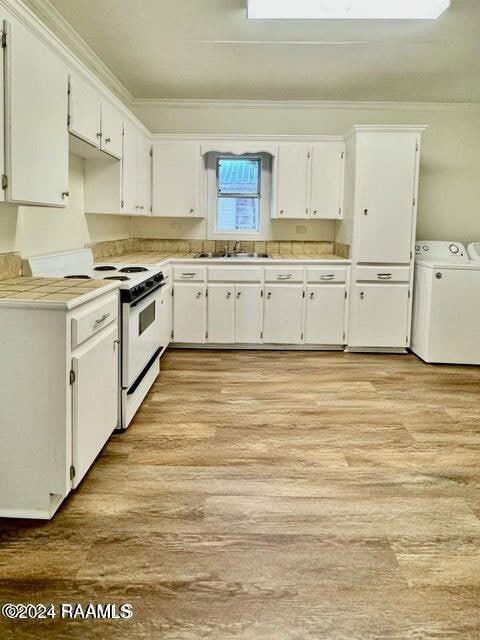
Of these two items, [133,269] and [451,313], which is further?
[451,313]

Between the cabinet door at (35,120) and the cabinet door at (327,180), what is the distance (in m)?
2.98

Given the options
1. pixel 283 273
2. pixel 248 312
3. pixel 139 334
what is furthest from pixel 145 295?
pixel 283 273

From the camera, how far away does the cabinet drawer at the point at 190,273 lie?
525 centimetres

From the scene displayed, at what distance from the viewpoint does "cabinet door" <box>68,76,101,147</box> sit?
125 inches

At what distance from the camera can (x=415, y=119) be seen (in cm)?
576

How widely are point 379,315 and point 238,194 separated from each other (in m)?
1.92

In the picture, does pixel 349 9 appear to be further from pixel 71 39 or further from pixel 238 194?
pixel 238 194

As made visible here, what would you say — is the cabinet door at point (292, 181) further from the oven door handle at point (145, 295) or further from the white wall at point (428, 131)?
the oven door handle at point (145, 295)

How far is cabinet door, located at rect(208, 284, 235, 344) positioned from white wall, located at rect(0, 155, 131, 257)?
1072mm

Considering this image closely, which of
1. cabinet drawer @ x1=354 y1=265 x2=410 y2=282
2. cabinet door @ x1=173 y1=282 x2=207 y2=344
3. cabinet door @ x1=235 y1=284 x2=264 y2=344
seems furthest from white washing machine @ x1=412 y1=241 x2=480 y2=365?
cabinet door @ x1=173 y1=282 x2=207 y2=344

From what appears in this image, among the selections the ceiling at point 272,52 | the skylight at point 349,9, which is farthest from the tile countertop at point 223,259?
the skylight at point 349,9

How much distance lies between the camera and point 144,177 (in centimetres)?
530

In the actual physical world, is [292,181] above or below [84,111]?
below

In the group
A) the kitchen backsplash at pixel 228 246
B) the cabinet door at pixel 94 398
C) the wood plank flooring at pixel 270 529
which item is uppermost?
the kitchen backsplash at pixel 228 246
